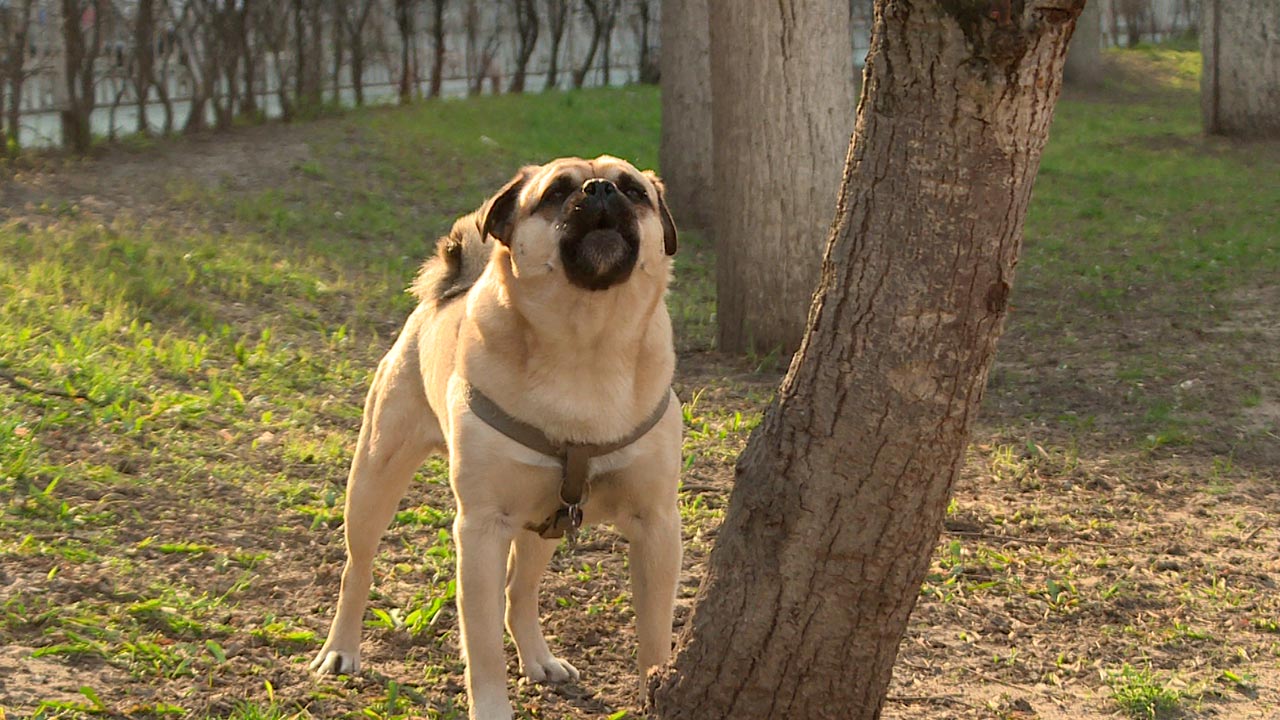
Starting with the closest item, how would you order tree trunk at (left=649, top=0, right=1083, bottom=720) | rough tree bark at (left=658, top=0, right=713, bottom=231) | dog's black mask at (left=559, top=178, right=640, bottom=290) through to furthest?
tree trunk at (left=649, top=0, right=1083, bottom=720)
dog's black mask at (left=559, top=178, right=640, bottom=290)
rough tree bark at (left=658, top=0, right=713, bottom=231)

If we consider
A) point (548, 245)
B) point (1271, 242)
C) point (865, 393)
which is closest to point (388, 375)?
point (548, 245)

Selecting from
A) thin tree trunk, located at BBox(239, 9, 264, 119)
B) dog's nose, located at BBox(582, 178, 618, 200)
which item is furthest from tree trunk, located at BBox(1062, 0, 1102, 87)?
dog's nose, located at BBox(582, 178, 618, 200)

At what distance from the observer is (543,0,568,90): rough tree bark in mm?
18266

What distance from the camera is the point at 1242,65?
13898 millimetres

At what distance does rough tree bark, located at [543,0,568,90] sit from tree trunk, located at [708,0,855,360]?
10.8 meters

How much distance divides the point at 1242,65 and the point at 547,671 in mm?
11999

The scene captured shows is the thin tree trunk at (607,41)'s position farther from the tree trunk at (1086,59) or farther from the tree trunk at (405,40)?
the tree trunk at (1086,59)

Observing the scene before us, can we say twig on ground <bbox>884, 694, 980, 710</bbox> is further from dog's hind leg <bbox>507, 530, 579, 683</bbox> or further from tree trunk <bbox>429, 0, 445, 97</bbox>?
tree trunk <bbox>429, 0, 445, 97</bbox>

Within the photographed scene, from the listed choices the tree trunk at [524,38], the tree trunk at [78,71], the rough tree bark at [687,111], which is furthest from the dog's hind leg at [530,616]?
the tree trunk at [524,38]

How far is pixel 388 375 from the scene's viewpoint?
4.43 meters

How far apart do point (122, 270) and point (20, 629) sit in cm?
448

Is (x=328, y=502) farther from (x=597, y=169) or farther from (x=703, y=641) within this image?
(x=703, y=641)

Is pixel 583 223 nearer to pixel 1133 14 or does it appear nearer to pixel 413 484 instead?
pixel 413 484

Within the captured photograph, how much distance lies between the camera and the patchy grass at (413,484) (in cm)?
436
